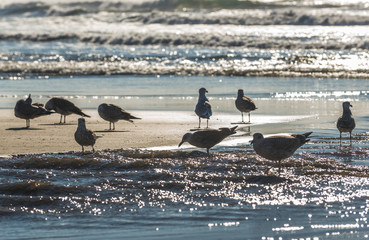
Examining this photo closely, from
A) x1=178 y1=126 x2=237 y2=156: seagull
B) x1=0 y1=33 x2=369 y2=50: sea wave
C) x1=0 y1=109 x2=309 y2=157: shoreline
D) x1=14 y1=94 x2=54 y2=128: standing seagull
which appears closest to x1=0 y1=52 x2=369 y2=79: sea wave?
x1=0 y1=33 x2=369 y2=50: sea wave

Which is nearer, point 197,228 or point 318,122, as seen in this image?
point 197,228

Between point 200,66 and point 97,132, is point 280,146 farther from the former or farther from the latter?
point 200,66

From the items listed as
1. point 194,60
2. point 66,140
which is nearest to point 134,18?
point 194,60

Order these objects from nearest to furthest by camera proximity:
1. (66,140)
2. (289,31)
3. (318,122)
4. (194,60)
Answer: (66,140)
(318,122)
(194,60)
(289,31)

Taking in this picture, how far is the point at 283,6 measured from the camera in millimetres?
58656

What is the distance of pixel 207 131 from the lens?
425 inches

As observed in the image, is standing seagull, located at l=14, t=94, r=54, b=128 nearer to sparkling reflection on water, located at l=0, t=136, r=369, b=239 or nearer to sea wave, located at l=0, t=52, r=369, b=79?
sparkling reflection on water, located at l=0, t=136, r=369, b=239

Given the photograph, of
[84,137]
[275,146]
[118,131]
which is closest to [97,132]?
[118,131]

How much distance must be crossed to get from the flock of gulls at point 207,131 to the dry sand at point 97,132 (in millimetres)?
287

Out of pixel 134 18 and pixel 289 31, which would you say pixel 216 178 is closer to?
pixel 289 31

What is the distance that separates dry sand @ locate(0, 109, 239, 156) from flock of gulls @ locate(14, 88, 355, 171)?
0.94ft

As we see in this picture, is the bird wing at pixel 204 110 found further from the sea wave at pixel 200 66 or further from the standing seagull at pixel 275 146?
the sea wave at pixel 200 66

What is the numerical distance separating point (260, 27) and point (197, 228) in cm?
4333

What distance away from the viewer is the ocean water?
712cm
